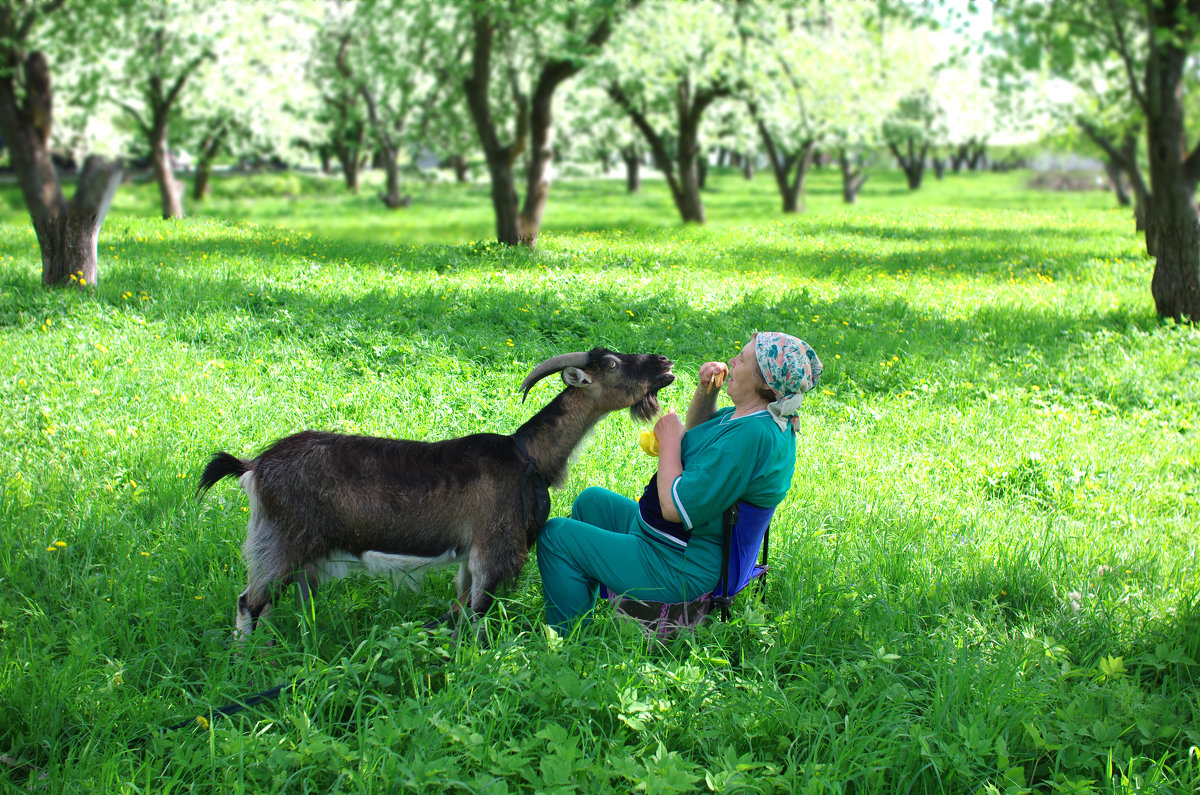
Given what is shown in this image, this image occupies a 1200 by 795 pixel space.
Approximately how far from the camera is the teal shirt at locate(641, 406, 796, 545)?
3.33 m

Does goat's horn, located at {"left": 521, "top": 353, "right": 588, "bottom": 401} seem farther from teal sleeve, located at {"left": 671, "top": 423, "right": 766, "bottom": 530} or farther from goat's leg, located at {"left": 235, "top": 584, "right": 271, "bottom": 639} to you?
goat's leg, located at {"left": 235, "top": 584, "right": 271, "bottom": 639}

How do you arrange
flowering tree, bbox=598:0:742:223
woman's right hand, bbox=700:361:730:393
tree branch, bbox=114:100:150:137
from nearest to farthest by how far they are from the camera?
woman's right hand, bbox=700:361:730:393 < flowering tree, bbox=598:0:742:223 < tree branch, bbox=114:100:150:137

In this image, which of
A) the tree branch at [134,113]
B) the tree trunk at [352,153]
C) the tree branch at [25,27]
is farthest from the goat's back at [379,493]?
the tree trunk at [352,153]

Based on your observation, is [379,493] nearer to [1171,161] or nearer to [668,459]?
[668,459]

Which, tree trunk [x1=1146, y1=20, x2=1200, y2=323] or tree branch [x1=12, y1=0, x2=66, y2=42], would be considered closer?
tree trunk [x1=1146, y1=20, x2=1200, y2=323]

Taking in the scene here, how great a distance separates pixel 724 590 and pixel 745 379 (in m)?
0.94

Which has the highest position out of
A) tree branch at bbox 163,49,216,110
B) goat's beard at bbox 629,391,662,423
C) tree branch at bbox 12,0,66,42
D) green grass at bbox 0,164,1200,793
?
tree branch at bbox 163,49,216,110

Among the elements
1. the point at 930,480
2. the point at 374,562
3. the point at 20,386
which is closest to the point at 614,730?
the point at 374,562

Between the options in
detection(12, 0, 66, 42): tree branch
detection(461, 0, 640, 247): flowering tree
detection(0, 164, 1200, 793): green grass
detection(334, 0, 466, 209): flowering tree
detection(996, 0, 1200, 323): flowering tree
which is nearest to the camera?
detection(0, 164, 1200, 793): green grass

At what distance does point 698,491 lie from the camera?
3336mm

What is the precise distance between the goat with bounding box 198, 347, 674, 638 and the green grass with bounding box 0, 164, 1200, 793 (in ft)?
0.81

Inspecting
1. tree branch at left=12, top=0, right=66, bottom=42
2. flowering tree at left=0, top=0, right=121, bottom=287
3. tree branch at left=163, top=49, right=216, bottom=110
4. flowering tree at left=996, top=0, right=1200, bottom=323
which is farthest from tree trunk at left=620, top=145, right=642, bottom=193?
flowering tree at left=996, top=0, right=1200, bottom=323

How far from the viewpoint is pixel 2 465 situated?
512 cm

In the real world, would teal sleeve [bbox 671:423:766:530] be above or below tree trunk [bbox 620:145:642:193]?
below
